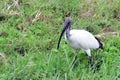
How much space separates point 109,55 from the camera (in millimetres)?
5090

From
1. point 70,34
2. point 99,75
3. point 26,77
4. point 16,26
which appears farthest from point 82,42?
point 16,26

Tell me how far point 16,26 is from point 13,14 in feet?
0.81

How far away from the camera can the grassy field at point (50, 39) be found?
465 cm

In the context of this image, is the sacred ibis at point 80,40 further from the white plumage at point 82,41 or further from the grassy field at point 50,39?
the grassy field at point 50,39

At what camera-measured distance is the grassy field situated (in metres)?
4.65

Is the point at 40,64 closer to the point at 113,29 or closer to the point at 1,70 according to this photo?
the point at 1,70

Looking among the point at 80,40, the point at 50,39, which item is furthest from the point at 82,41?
the point at 50,39

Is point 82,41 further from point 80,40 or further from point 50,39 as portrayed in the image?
point 50,39

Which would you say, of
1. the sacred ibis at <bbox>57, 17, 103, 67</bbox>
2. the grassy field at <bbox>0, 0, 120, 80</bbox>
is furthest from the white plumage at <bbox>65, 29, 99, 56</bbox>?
the grassy field at <bbox>0, 0, 120, 80</bbox>

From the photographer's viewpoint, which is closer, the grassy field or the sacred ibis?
the grassy field

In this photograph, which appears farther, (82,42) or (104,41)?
(104,41)

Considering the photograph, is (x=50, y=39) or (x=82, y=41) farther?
(x=50, y=39)

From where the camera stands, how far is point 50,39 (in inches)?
220

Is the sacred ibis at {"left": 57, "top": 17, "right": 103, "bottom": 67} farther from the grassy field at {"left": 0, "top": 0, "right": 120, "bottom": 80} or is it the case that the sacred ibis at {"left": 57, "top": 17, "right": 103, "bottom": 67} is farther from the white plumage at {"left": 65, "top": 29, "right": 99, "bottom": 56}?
the grassy field at {"left": 0, "top": 0, "right": 120, "bottom": 80}
